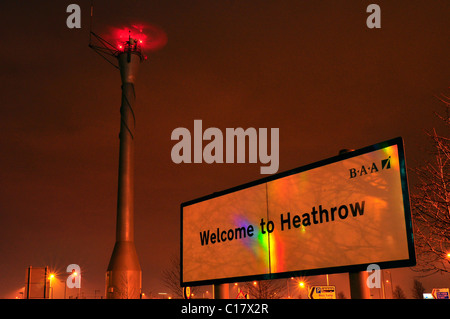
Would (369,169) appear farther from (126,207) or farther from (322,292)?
(126,207)

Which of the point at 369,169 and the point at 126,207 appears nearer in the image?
the point at 369,169

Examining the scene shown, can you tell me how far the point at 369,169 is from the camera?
5.92m

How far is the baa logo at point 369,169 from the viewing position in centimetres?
571

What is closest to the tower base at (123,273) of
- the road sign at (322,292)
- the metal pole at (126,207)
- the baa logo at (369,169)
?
the metal pole at (126,207)

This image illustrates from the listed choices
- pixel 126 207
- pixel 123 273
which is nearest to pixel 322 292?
pixel 123 273

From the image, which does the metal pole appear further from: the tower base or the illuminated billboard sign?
the illuminated billboard sign

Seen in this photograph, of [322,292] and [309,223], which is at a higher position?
[309,223]

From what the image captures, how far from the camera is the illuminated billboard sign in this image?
5.63 m

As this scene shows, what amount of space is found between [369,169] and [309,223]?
117cm

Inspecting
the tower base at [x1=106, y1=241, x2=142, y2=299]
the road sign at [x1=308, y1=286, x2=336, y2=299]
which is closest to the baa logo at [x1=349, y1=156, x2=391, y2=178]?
the road sign at [x1=308, y1=286, x2=336, y2=299]

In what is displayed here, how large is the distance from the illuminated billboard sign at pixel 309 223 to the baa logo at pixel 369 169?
0.01 meters

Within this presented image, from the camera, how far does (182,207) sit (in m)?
8.90

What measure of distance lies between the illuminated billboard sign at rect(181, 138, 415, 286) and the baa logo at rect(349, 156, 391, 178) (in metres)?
0.01
